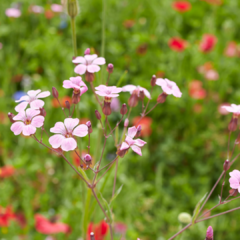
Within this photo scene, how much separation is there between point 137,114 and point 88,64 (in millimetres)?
1161

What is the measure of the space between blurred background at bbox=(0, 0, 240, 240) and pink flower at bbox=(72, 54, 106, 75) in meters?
0.44

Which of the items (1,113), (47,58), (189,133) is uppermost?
(47,58)

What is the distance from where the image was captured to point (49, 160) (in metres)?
1.45

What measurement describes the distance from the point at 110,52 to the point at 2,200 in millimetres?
1165

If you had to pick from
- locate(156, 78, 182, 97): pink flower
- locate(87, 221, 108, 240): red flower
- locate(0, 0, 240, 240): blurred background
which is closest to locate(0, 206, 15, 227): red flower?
locate(0, 0, 240, 240): blurred background

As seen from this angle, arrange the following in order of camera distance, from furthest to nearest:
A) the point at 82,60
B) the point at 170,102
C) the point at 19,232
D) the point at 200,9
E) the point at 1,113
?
the point at 200,9 < the point at 170,102 < the point at 1,113 < the point at 19,232 < the point at 82,60

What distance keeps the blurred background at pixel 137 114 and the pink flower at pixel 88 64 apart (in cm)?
44

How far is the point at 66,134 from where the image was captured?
537 mm

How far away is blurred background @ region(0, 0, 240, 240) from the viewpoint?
1.30 m

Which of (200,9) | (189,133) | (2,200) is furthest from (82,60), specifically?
(200,9)

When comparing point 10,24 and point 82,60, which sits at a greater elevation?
point 82,60

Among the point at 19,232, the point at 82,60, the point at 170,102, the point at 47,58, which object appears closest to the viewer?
the point at 82,60

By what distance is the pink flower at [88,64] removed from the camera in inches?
24.4

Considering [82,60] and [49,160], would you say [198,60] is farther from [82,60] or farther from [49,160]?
[82,60]
